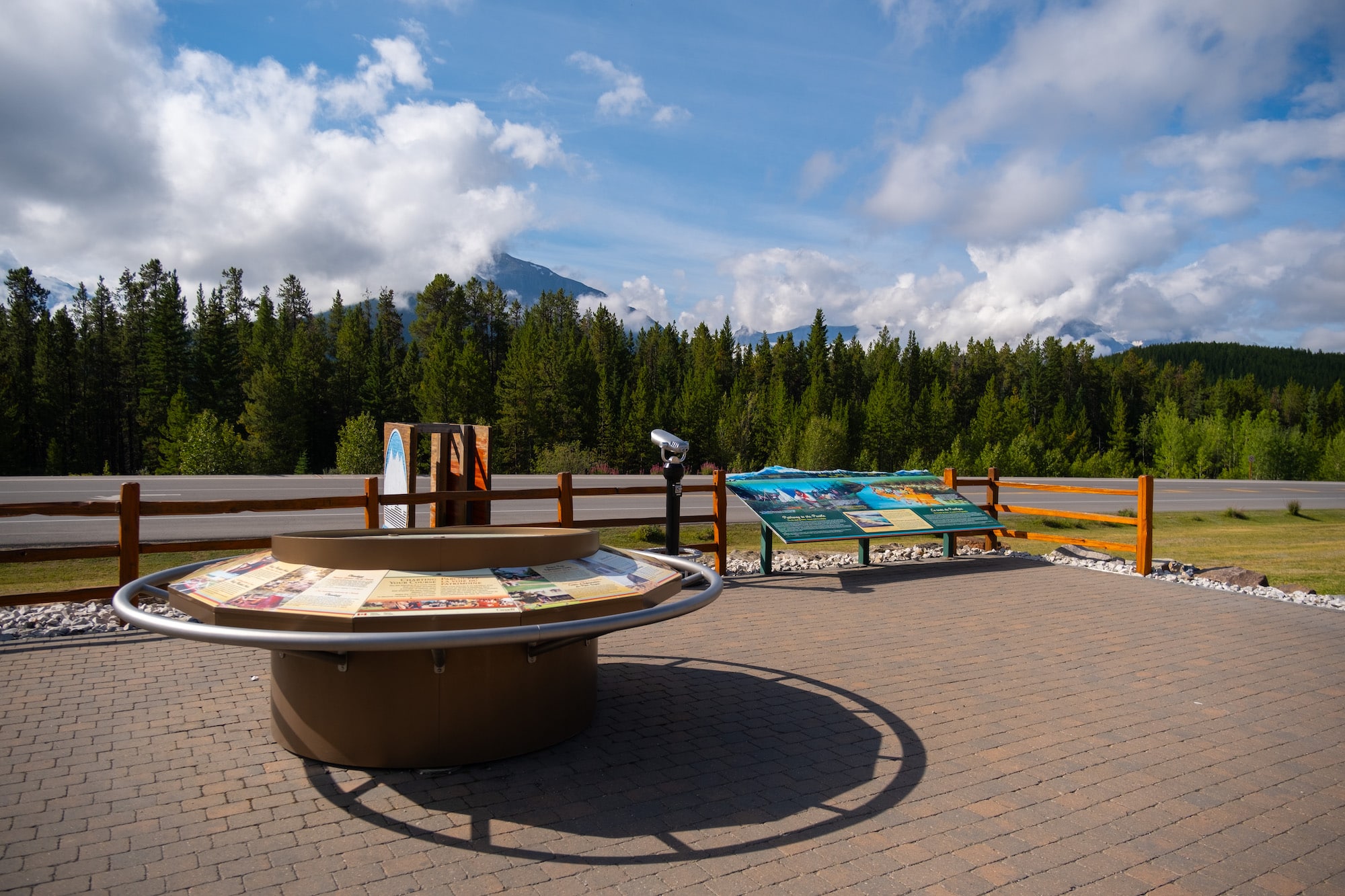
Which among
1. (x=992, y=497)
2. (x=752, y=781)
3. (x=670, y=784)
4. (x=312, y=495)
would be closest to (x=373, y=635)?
(x=670, y=784)

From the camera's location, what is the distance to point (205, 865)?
3.26 metres

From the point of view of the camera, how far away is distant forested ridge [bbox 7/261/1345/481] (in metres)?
60.0

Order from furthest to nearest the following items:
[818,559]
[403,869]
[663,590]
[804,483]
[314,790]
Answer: [818,559]
[804,483]
[663,590]
[314,790]
[403,869]

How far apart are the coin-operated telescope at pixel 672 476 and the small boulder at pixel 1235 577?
24.7 feet

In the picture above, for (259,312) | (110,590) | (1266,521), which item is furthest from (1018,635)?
(259,312)

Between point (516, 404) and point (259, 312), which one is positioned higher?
point (259, 312)

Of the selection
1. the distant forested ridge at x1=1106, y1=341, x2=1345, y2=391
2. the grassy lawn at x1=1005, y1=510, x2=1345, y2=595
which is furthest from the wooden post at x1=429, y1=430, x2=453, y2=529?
the distant forested ridge at x1=1106, y1=341, x2=1345, y2=391

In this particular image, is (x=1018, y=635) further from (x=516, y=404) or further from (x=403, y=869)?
(x=516, y=404)

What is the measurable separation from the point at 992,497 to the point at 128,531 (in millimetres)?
11017

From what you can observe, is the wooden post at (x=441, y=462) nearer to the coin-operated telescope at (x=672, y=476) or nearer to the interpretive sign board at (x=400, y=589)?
the coin-operated telescope at (x=672, y=476)

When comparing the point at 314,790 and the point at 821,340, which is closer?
the point at 314,790

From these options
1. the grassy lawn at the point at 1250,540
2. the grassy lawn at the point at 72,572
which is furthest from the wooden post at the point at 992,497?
the grassy lawn at the point at 72,572

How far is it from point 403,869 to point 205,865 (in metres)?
0.82

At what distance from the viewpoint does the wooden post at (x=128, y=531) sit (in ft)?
23.5
